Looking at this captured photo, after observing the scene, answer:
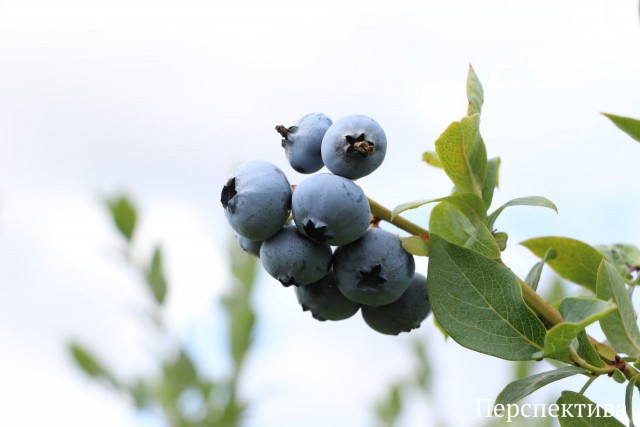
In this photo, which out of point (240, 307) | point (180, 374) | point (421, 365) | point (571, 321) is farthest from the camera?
point (421, 365)

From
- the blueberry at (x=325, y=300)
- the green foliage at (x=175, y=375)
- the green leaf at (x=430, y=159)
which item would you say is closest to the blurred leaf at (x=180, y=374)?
the green foliage at (x=175, y=375)

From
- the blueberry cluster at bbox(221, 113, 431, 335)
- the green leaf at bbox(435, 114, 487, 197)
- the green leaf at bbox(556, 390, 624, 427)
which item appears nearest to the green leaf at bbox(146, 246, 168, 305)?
the blueberry cluster at bbox(221, 113, 431, 335)

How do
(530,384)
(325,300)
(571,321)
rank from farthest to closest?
(325,300)
(530,384)
(571,321)

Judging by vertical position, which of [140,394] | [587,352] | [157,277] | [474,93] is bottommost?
[140,394]

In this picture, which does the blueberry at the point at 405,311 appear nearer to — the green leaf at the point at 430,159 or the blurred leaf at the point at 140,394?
the green leaf at the point at 430,159

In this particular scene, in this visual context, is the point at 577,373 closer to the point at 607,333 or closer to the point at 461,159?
the point at 607,333

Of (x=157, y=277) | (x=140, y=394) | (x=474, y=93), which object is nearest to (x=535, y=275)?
(x=474, y=93)

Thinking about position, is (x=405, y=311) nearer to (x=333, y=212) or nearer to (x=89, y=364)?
(x=333, y=212)
